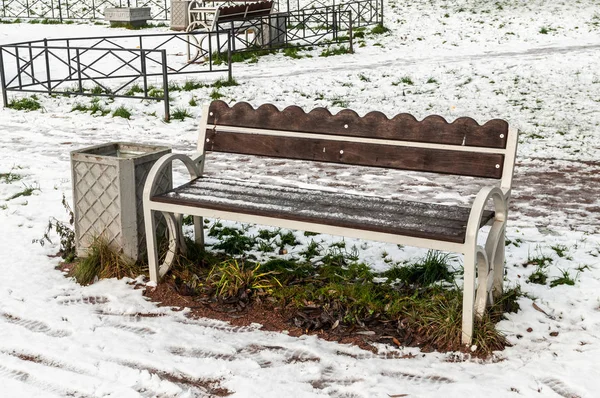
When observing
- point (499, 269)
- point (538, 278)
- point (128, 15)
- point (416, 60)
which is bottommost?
point (538, 278)

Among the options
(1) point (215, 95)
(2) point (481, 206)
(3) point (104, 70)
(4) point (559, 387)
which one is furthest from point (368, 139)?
(3) point (104, 70)

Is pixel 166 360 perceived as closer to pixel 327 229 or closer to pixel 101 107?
pixel 327 229

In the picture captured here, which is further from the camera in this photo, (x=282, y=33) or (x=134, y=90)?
(x=282, y=33)

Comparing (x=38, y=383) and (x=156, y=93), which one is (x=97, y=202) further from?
(x=156, y=93)

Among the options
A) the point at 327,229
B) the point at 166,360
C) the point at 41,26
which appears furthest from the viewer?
the point at 41,26

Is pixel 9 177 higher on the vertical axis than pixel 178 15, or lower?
lower

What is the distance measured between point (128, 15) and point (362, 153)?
55.6ft

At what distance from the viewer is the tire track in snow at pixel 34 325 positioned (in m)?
4.30

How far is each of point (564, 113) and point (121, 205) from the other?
737cm

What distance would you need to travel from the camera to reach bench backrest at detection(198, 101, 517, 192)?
14.3 feet

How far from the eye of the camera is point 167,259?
A: 4984mm

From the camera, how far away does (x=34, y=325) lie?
173 inches

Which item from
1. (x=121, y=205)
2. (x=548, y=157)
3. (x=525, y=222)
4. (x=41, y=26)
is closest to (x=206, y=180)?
(x=121, y=205)

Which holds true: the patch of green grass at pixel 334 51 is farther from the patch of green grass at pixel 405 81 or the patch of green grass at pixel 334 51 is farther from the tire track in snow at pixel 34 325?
the tire track in snow at pixel 34 325
